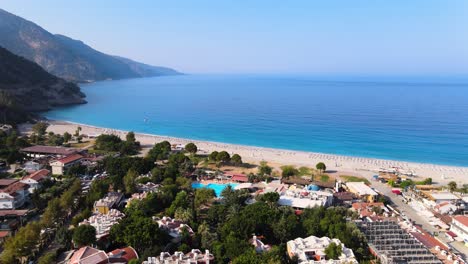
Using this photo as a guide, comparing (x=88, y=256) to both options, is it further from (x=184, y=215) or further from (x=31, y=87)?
(x=31, y=87)

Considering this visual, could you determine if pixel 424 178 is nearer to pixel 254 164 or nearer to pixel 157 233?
pixel 254 164

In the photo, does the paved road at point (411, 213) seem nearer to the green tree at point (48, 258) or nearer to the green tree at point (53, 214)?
the green tree at point (48, 258)

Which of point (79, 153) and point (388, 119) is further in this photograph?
point (388, 119)

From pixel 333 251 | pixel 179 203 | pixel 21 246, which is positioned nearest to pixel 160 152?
pixel 179 203

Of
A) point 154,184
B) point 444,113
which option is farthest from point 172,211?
point 444,113

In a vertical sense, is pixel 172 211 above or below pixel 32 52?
below

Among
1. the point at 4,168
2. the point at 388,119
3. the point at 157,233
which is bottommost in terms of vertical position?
the point at 4,168

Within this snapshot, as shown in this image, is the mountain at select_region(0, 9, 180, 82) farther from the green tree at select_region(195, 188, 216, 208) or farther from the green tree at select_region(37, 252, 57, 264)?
the green tree at select_region(37, 252, 57, 264)

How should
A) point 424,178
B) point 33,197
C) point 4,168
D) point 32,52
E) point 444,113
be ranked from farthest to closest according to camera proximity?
point 32,52, point 444,113, point 424,178, point 4,168, point 33,197
